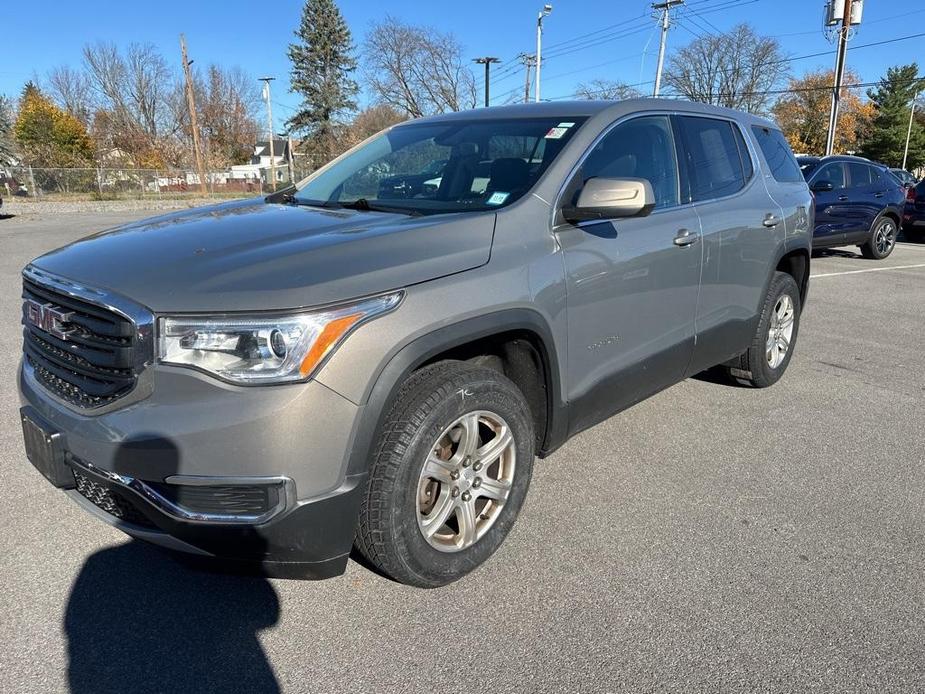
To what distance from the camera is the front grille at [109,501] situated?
219 centimetres

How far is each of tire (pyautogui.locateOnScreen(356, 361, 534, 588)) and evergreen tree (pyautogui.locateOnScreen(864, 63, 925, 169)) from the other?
218 ft

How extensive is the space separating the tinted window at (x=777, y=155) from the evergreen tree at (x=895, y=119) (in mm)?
63010

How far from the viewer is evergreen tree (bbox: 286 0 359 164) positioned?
4597cm

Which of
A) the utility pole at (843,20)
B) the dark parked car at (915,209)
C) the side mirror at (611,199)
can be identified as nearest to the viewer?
the side mirror at (611,199)

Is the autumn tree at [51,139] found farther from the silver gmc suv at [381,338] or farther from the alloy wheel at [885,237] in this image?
the silver gmc suv at [381,338]

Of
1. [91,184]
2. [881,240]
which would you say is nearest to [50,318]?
[881,240]

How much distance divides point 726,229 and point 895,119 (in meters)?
66.2

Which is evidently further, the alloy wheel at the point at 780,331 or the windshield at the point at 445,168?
the alloy wheel at the point at 780,331

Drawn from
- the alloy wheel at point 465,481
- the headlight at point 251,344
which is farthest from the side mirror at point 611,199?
the headlight at point 251,344

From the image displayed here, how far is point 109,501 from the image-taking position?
2.26 metres

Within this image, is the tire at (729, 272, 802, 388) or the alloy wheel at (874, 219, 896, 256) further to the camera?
the alloy wheel at (874, 219, 896, 256)

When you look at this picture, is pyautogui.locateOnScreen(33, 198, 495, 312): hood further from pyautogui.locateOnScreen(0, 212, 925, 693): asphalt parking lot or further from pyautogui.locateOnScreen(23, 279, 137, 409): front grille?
pyautogui.locateOnScreen(0, 212, 925, 693): asphalt parking lot

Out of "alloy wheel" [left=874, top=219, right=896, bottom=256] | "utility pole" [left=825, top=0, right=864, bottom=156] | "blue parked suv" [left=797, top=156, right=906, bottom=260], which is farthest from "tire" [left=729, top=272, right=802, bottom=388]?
"utility pole" [left=825, top=0, right=864, bottom=156]

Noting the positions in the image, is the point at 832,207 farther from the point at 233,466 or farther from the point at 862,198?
the point at 233,466
